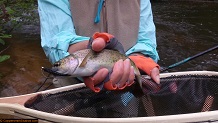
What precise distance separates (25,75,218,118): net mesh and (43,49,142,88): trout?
0.65 ft

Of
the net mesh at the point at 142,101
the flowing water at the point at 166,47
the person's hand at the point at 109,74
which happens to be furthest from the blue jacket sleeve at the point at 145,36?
the flowing water at the point at 166,47

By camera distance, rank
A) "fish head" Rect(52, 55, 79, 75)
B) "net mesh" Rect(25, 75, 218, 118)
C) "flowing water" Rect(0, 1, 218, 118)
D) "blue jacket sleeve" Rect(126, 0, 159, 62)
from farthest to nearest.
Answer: "flowing water" Rect(0, 1, 218, 118)
"blue jacket sleeve" Rect(126, 0, 159, 62)
"net mesh" Rect(25, 75, 218, 118)
"fish head" Rect(52, 55, 79, 75)

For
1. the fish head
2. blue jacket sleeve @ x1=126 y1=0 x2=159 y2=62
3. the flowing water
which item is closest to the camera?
the fish head

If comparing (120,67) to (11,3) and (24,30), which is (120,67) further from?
(24,30)

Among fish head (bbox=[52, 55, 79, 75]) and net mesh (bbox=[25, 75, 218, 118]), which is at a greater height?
fish head (bbox=[52, 55, 79, 75])

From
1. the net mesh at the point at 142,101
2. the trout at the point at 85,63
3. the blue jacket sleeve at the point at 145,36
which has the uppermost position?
the trout at the point at 85,63

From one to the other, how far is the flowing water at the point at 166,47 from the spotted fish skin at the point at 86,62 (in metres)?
2.17

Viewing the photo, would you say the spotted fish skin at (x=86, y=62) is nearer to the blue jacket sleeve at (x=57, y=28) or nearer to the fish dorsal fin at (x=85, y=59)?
the fish dorsal fin at (x=85, y=59)

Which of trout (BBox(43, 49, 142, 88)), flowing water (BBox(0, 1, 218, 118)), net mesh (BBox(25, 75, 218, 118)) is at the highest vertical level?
trout (BBox(43, 49, 142, 88))

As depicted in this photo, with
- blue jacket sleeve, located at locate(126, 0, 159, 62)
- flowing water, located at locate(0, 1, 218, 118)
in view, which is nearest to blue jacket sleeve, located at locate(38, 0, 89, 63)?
blue jacket sleeve, located at locate(126, 0, 159, 62)

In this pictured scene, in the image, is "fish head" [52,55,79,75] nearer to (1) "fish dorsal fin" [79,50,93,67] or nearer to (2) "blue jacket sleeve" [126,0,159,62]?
(1) "fish dorsal fin" [79,50,93,67]

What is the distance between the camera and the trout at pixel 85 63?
110 centimetres

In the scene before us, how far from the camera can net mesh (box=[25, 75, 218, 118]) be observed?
49.3 inches

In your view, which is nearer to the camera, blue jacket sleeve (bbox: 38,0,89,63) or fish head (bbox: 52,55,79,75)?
fish head (bbox: 52,55,79,75)
